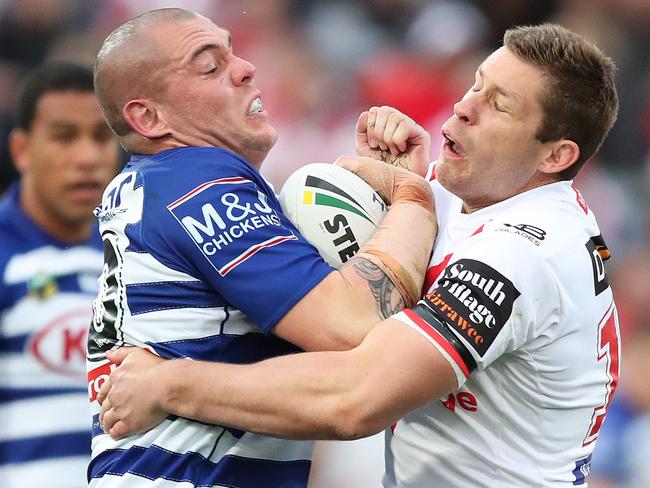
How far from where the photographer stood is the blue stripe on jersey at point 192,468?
342 centimetres

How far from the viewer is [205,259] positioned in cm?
332

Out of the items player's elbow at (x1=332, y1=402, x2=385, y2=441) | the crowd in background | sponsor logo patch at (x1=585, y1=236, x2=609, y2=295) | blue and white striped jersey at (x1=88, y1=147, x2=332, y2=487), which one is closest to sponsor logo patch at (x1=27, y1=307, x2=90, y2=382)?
the crowd in background

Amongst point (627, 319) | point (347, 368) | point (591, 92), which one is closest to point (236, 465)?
point (347, 368)

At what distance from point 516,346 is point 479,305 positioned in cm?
22

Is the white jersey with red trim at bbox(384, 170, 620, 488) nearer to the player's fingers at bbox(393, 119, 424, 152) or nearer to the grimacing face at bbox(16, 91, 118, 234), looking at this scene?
the player's fingers at bbox(393, 119, 424, 152)

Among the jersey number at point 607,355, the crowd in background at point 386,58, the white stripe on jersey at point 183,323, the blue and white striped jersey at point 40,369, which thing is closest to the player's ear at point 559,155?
the jersey number at point 607,355

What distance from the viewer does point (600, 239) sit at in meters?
3.65

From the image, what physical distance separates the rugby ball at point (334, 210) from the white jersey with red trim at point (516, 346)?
0.94 feet

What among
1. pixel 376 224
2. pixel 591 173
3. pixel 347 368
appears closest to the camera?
pixel 347 368

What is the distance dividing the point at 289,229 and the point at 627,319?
438 cm

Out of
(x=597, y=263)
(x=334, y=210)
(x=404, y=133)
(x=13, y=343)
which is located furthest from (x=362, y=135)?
(x=13, y=343)

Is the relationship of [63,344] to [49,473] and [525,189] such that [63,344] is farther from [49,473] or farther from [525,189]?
[525,189]

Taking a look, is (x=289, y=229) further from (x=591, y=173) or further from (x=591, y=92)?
(x=591, y=173)

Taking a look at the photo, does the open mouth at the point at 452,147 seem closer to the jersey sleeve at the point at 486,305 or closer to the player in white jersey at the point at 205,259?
the player in white jersey at the point at 205,259
